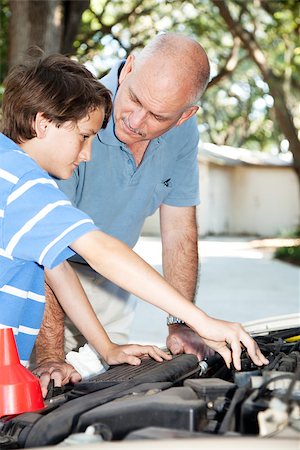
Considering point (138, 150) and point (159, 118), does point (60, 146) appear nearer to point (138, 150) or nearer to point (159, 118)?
point (159, 118)

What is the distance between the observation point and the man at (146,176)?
282 cm

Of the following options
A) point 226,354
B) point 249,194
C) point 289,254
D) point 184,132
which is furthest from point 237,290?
point 249,194

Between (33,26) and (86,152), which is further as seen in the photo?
(33,26)

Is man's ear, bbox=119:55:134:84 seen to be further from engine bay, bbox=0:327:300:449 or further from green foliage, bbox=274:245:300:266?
green foliage, bbox=274:245:300:266

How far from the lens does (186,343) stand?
2713mm

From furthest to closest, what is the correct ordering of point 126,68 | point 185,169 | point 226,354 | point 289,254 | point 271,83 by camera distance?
point 289,254 → point 271,83 → point 185,169 → point 126,68 → point 226,354

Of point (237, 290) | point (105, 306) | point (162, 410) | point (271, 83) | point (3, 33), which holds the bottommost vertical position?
point (237, 290)

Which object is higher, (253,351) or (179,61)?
(179,61)

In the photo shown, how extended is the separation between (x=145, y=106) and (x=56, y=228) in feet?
3.48

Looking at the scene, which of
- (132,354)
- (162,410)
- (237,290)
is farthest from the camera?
(237,290)

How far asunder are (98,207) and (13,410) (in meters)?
1.41

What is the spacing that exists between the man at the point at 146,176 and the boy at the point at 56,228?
221mm

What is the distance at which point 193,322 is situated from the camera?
1934mm

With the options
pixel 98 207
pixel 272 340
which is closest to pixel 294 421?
pixel 272 340
